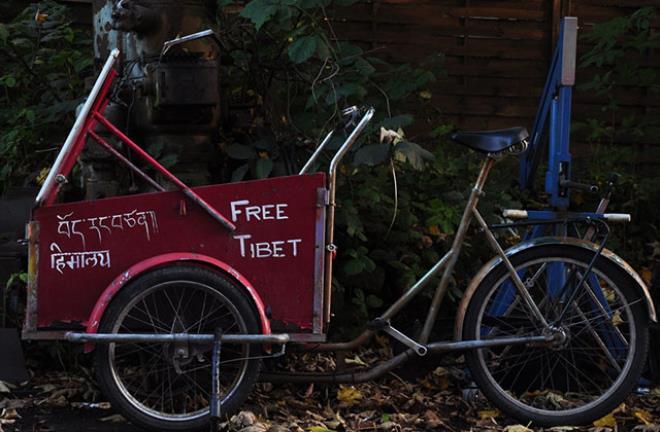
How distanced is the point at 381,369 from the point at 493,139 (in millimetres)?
1212

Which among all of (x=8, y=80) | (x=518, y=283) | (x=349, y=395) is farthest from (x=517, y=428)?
(x=8, y=80)

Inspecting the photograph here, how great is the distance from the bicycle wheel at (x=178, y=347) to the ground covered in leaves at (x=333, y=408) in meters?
0.21

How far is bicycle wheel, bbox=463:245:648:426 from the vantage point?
4.55 meters

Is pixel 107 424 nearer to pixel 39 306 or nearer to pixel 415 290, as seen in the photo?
Answer: pixel 39 306

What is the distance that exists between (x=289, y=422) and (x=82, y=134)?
64.7 inches

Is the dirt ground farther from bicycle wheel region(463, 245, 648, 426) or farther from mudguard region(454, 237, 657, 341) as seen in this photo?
mudguard region(454, 237, 657, 341)

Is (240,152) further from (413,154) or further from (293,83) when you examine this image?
(413,154)

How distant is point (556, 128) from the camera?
5.04m

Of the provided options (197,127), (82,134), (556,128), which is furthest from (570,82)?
(82,134)

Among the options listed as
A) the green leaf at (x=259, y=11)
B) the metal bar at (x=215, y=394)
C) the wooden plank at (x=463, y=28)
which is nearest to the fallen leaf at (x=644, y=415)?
the metal bar at (x=215, y=394)

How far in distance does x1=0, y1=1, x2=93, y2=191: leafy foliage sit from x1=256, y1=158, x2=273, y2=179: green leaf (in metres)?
1.21

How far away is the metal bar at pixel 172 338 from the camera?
4.14 m

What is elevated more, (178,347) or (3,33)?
(3,33)

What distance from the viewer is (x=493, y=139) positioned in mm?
4520
